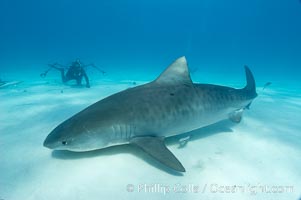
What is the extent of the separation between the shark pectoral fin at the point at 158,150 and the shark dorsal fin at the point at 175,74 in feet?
4.58

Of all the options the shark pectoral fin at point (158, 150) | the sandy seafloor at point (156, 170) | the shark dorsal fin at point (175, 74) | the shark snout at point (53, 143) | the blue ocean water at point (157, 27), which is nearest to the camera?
the sandy seafloor at point (156, 170)

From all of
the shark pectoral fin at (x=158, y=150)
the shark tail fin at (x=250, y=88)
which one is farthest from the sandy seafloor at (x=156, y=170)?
the shark tail fin at (x=250, y=88)

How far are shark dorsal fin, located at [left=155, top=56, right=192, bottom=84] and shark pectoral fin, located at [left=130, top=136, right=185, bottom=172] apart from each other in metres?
1.40

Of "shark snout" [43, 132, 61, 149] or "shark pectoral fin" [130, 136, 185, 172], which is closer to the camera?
"shark pectoral fin" [130, 136, 185, 172]

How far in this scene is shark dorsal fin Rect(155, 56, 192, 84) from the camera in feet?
14.6

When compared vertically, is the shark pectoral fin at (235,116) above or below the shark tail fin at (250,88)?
below

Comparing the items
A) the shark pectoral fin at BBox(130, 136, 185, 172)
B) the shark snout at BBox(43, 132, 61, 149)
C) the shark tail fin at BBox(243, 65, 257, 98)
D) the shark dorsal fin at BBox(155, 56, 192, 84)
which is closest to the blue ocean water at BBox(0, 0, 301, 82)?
the shark tail fin at BBox(243, 65, 257, 98)

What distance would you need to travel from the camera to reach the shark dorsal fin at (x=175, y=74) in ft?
14.6

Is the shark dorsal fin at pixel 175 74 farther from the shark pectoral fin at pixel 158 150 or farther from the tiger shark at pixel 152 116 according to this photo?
the shark pectoral fin at pixel 158 150

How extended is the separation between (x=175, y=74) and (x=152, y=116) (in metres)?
1.21

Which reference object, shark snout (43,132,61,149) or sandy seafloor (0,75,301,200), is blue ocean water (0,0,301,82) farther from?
shark snout (43,132,61,149)

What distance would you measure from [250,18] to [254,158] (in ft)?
552

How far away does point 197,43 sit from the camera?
15875cm

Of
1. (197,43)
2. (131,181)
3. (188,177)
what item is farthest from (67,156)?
(197,43)
